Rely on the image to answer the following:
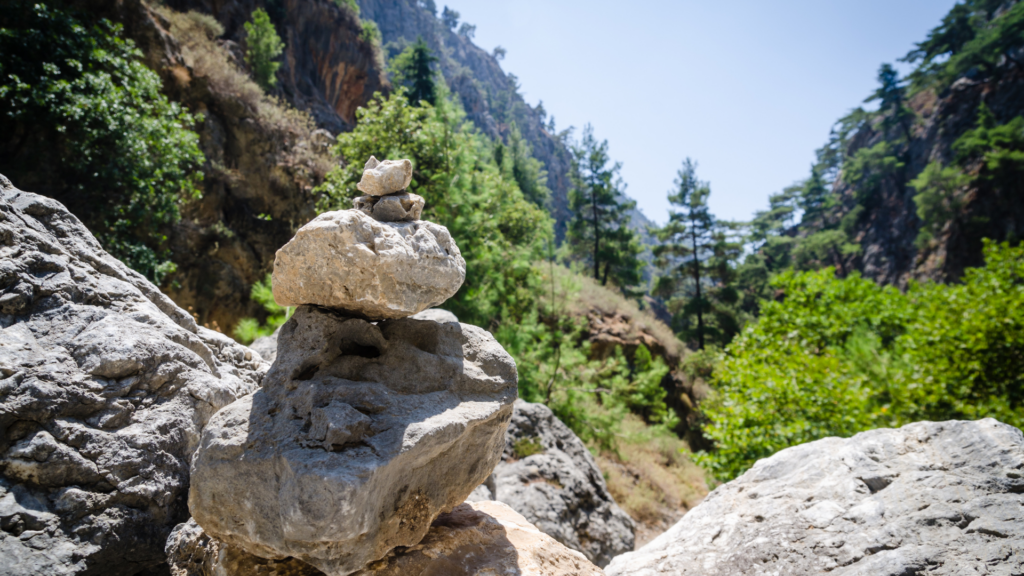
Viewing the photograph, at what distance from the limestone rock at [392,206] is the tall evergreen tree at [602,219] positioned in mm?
25356

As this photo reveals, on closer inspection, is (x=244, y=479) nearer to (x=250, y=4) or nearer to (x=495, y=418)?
(x=495, y=418)

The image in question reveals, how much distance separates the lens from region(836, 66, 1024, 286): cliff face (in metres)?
27.9

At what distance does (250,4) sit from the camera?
21.4 m

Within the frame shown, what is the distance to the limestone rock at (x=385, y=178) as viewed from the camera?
8.91ft

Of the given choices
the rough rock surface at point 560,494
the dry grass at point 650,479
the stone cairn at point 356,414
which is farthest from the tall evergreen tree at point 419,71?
the stone cairn at point 356,414

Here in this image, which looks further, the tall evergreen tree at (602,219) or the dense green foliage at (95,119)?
the tall evergreen tree at (602,219)

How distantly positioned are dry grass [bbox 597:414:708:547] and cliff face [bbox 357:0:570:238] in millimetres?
61649

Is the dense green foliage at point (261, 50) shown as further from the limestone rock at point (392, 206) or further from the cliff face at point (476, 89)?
the cliff face at point (476, 89)

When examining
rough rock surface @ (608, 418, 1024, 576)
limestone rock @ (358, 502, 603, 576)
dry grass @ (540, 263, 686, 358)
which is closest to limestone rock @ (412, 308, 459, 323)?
limestone rock @ (358, 502, 603, 576)

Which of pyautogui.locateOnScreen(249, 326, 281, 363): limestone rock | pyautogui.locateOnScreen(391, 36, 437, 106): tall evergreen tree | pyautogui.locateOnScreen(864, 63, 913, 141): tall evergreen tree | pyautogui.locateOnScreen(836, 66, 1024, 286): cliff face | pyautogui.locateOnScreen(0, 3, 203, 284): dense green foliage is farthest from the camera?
pyautogui.locateOnScreen(864, 63, 913, 141): tall evergreen tree

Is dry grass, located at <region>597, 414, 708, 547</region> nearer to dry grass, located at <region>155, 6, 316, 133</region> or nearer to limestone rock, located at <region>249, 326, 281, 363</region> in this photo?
limestone rock, located at <region>249, 326, 281, 363</region>

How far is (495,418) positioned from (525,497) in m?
3.19

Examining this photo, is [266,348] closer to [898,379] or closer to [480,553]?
[480,553]

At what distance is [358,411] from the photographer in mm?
2225
